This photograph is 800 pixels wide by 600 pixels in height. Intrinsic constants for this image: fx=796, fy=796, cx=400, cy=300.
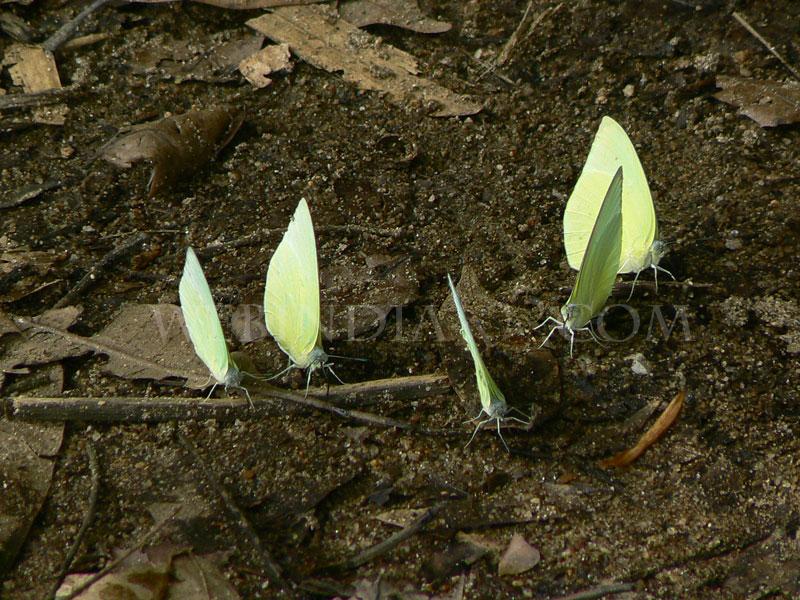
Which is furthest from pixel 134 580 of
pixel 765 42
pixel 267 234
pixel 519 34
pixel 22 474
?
pixel 765 42

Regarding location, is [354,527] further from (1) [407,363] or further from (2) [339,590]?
(1) [407,363]

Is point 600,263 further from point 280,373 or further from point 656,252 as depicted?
point 280,373

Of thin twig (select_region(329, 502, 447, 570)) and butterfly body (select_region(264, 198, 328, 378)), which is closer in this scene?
thin twig (select_region(329, 502, 447, 570))

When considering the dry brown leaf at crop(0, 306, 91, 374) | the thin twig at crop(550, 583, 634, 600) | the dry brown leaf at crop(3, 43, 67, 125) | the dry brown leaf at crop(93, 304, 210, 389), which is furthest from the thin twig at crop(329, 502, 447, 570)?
the dry brown leaf at crop(3, 43, 67, 125)

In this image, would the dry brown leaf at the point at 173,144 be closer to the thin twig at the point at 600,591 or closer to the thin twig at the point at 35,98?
the thin twig at the point at 35,98

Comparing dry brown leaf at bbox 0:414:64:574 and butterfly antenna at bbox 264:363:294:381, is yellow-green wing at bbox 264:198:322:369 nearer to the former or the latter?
butterfly antenna at bbox 264:363:294:381

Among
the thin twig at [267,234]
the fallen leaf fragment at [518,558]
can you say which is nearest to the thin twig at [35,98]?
the thin twig at [267,234]

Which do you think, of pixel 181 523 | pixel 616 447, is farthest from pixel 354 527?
pixel 616 447
